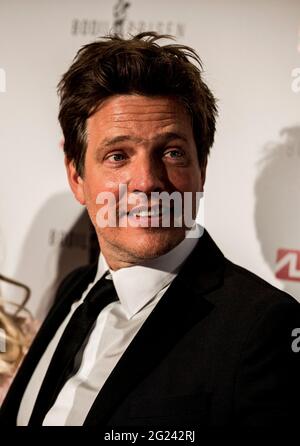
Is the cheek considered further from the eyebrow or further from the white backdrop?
the white backdrop

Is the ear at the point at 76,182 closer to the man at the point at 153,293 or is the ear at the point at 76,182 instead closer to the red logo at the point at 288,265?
the man at the point at 153,293

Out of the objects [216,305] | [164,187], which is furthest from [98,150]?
[216,305]

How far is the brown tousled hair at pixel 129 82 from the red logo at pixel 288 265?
1.01ft

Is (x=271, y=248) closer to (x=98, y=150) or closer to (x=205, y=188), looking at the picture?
(x=205, y=188)

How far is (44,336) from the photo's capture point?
1349mm

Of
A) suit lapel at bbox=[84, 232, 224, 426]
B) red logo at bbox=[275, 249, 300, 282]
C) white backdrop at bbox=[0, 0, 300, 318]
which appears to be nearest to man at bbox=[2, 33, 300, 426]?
suit lapel at bbox=[84, 232, 224, 426]

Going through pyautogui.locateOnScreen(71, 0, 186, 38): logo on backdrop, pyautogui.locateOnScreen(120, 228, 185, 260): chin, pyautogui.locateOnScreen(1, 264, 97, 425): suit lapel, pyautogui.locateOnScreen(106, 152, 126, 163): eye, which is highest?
pyautogui.locateOnScreen(71, 0, 186, 38): logo on backdrop

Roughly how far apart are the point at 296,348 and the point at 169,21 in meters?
0.84

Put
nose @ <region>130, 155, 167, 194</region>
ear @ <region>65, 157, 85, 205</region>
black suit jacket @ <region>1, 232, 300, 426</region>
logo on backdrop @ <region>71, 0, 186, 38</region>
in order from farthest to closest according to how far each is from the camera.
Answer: logo on backdrop @ <region>71, 0, 186, 38</region>
ear @ <region>65, 157, 85, 205</region>
nose @ <region>130, 155, 167, 194</region>
black suit jacket @ <region>1, 232, 300, 426</region>

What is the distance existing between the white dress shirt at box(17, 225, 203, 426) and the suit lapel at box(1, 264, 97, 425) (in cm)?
17

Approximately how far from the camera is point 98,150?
1140 mm

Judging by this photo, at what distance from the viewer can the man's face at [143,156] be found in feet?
3.63

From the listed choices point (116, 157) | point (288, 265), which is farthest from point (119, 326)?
point (288, 265)

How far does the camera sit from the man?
0.98m
